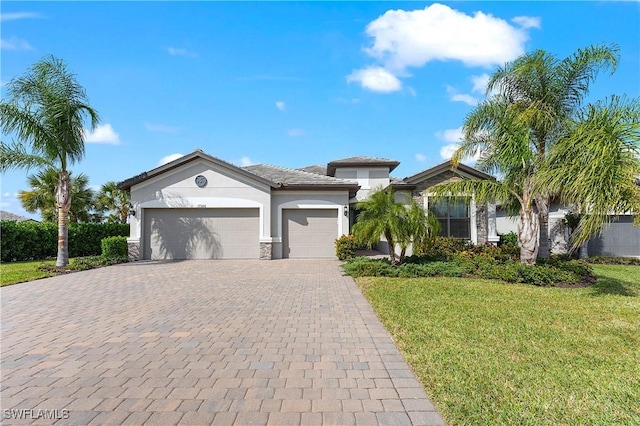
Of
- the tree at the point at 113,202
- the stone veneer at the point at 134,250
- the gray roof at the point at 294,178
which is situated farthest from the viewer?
the tree at the point at 113,202

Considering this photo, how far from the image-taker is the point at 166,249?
1752 centimetres

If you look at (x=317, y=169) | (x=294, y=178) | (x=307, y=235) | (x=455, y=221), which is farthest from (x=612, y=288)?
(x=317, y=169)

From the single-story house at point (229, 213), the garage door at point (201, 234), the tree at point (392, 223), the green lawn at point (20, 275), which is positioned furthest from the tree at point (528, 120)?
the green lawn at point (20, 275)

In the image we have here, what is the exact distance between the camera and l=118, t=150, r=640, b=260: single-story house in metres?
17.4

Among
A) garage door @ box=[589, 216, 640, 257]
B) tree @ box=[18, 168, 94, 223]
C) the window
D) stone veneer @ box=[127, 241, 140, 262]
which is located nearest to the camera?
stone veneer @ box=[127, 241, 140, 262]

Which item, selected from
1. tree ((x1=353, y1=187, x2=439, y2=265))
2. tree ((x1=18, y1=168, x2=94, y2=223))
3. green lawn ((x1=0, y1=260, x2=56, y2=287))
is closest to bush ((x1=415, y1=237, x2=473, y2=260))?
tree ((x1=353, y1=187, x2=439, y2=265))

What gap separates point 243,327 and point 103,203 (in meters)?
23.9

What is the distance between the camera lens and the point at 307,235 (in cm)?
1794

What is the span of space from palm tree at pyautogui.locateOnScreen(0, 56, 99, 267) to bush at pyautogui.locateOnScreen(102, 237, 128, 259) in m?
2.06

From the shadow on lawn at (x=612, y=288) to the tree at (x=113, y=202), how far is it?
88.1 feet

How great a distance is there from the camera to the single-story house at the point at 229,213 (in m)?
17.4

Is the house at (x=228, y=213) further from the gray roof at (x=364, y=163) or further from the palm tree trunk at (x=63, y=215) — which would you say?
the gray roof at (x=364, y=163)

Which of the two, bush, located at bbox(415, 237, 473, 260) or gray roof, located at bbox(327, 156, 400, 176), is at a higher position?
gray roof, located at bbox(327, 156, 400, 176)

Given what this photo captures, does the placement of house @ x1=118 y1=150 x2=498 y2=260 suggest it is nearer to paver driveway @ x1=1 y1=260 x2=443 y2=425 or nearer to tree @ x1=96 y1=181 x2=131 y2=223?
paver driveway @ x1=1 y1=260 x2=443 y2=425
